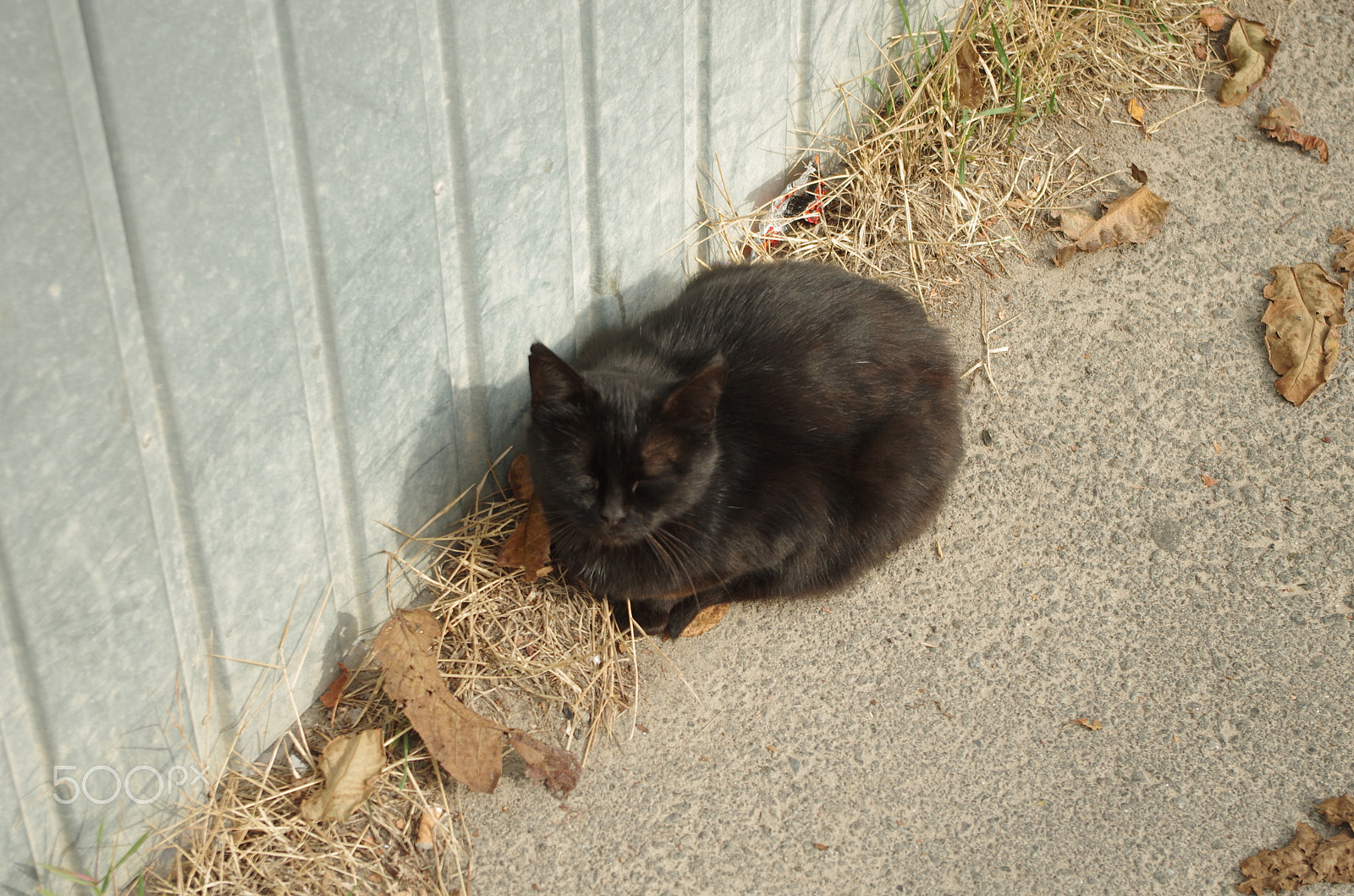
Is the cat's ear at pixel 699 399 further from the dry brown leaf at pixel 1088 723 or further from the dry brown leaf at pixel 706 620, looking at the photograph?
the dry brown leaf at pixel 1088 723

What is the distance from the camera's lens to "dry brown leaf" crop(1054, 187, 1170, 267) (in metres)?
3.66

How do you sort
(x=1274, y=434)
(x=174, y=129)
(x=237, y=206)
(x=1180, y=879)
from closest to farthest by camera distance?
1. (x=174, y=129)
2. (x=237, y=206)
3. (x=1180, y=879)
4. (x=1274, y=434)

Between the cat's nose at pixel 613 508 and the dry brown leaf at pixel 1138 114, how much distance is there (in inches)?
105

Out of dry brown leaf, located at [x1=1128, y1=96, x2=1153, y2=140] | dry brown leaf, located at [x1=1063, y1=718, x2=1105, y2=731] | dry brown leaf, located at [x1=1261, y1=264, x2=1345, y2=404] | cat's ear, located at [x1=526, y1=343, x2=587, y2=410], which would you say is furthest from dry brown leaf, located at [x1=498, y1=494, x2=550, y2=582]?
dry brown leaf, located at [x1=1128, y1=96, x2=1153, y2=140]

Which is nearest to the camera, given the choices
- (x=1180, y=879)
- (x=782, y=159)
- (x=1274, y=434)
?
(x=1180, y=879)

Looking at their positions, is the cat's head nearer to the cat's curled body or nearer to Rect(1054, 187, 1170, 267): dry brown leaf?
the cat's curled body

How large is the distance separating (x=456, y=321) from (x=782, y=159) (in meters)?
1.56

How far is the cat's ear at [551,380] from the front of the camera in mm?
2369

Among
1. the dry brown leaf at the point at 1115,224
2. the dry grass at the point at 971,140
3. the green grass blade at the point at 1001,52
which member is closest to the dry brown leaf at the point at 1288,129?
the dry grass at the point at 971,140

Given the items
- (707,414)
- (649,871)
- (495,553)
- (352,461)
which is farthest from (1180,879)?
(352,461)

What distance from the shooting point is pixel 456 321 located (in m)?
2.60

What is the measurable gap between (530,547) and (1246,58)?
10.7 feet

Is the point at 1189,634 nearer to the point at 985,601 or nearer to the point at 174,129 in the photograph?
the point at 985,601

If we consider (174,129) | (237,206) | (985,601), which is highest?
(174,129)
